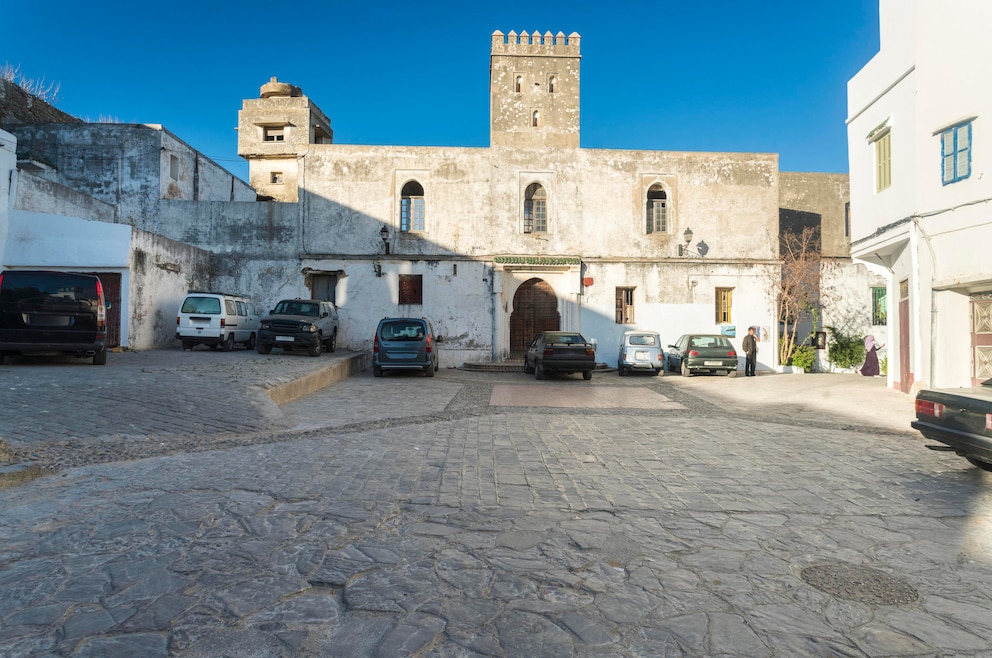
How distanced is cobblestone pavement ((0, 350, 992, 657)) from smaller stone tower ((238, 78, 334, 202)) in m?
29.7

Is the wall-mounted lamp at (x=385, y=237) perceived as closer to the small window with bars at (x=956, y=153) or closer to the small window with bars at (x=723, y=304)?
the small window with bars at (x=723, y=304)

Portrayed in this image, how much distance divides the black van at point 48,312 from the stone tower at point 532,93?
16342mm

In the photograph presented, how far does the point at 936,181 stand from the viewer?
1258 cm

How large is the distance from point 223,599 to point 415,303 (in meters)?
21.1

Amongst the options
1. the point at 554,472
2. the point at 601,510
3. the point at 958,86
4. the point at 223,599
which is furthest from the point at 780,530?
the point at 958,86

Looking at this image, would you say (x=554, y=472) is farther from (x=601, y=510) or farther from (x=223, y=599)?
(x=223, y=599)

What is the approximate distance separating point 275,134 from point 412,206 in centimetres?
1782

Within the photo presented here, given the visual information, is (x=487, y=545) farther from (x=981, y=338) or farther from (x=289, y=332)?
(x=289, y=332)

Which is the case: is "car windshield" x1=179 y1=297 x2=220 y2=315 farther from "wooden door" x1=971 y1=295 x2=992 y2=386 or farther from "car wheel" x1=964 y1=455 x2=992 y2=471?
"wooden door" x1=971 y1=295 x2=992 y2=386

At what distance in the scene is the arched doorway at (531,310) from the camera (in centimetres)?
2481

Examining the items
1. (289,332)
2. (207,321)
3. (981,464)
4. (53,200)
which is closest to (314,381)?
(289,332)

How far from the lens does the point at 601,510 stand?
484 centimetres

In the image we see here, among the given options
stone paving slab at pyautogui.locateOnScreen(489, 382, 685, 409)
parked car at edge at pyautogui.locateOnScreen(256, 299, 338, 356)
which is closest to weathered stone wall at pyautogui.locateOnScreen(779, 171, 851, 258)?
stone paving slab at pyautogui.locateOnScreen(489, 382, 685, 409)

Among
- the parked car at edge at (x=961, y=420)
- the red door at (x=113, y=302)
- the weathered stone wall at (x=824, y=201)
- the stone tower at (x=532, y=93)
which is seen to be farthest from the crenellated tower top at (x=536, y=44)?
the parked car at edge at (x=961, y=420)
